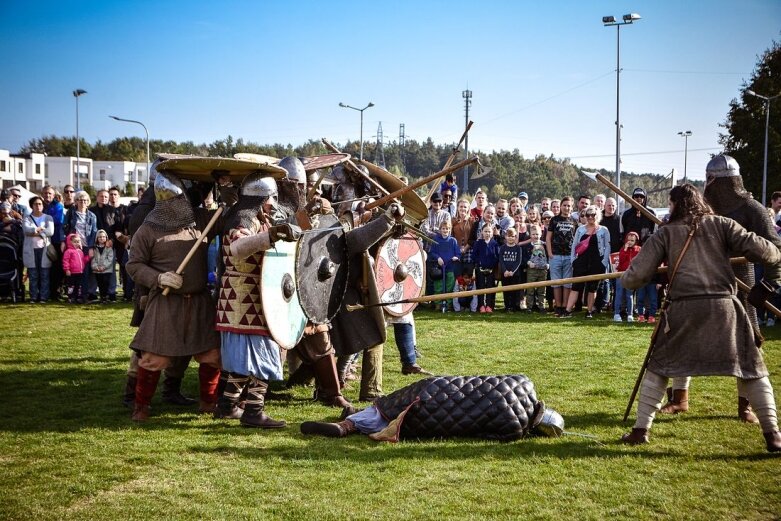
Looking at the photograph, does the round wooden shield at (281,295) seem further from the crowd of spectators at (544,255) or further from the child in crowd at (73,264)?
the child in crowd at (73,264)

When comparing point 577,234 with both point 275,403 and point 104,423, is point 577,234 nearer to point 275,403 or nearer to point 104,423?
point 275,403

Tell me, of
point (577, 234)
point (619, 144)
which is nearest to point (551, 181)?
point (619, 144)

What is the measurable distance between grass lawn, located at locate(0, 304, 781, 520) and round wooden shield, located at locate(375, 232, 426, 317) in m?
0.85

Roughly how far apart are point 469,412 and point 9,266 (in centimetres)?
1036

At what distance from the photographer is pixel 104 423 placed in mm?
A: 5316

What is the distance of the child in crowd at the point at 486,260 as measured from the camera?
478 inches

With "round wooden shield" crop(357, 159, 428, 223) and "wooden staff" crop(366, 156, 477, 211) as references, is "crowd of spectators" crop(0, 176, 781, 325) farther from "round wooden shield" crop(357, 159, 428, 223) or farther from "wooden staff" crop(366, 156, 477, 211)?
"wooden staff" crop(366, 156, 477, 211)

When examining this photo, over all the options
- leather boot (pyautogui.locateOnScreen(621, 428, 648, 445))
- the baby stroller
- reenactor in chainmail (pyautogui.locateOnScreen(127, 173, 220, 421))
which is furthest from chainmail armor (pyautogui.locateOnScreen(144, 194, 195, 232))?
the baby stroller

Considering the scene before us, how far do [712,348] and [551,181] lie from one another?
54.8 m

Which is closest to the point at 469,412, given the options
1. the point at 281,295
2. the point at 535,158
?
the point at 281,295

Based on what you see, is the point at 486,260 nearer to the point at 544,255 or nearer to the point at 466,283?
the point at 466,283

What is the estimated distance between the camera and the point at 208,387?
5.69 m

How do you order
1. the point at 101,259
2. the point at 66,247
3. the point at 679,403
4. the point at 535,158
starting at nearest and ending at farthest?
1. the point at 679,403
2. the point at 66,247
3. the point at 101,259
4. the point at 535,158

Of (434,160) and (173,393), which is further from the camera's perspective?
(434,160)
